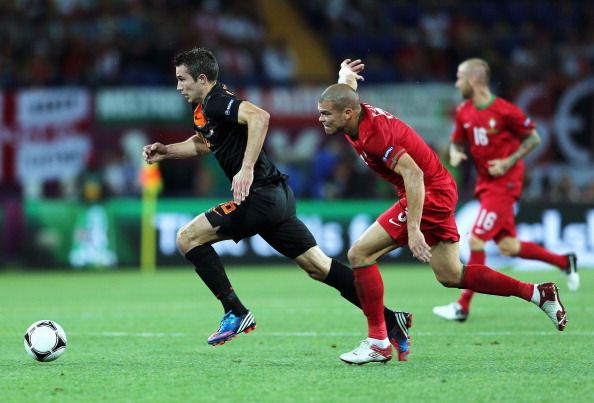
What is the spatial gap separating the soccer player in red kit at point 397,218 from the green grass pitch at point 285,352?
34cm

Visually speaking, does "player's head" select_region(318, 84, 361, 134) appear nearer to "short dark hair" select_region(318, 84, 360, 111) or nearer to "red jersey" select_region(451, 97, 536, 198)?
"short dark hair" select_region(318, 84, 360, 111)

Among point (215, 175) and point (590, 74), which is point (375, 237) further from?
point (590, 74)

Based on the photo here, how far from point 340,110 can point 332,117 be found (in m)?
0.07

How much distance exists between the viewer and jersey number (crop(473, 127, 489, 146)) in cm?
1020

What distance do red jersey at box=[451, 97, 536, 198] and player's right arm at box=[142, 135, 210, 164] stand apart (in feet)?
10.5

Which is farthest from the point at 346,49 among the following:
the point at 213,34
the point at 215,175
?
the point at 215,175

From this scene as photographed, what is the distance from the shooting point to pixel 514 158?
33.1ft

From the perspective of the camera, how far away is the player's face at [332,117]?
6589 mm

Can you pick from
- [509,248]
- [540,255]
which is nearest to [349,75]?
[509,248]

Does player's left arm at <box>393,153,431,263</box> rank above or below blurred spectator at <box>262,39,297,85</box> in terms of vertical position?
below

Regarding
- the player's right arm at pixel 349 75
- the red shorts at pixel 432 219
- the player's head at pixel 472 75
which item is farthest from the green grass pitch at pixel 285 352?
the player's head at pixel 472 75

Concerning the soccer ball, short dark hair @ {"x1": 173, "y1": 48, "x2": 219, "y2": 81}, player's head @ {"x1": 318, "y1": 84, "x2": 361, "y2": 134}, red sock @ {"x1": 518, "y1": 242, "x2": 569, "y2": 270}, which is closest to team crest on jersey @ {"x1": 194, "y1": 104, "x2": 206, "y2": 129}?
short dark hair @ {"x1": 173, "y1": 48, "x2": 219, "y2": 81}

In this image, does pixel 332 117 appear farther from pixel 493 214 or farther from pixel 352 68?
pixel 493 214

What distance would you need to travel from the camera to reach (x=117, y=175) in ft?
60.7
